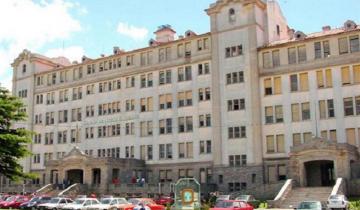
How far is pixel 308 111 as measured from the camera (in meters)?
55.8

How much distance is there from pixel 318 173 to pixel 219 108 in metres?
13.7

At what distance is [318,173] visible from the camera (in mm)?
53781

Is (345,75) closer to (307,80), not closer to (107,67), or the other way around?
(307,80)

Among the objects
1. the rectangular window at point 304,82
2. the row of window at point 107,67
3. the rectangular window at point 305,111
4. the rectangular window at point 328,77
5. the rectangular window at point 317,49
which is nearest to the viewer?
the rectangular window at point 328,77

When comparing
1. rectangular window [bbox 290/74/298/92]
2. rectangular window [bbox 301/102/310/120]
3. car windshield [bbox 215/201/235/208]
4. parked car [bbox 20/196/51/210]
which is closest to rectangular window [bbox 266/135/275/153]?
rectangular window [bbox 301/102/310/120]

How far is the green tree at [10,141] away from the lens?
38.0m

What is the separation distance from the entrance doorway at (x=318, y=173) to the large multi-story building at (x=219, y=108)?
11cm

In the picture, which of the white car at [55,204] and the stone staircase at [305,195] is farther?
the stone staircase at [305,195]

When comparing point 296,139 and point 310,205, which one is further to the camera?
point 296,139

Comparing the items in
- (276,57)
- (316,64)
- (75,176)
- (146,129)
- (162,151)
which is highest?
(276,57)

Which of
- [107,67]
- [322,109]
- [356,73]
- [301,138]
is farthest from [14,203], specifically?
[356,73]

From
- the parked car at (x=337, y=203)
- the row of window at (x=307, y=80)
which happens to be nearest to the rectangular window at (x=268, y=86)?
the row of window at (x=307, y=80)

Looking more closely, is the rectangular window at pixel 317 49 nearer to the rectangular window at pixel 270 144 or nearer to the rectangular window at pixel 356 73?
the rectangular window at pixel 356 73

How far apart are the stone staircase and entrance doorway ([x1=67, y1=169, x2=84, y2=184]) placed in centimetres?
3154
